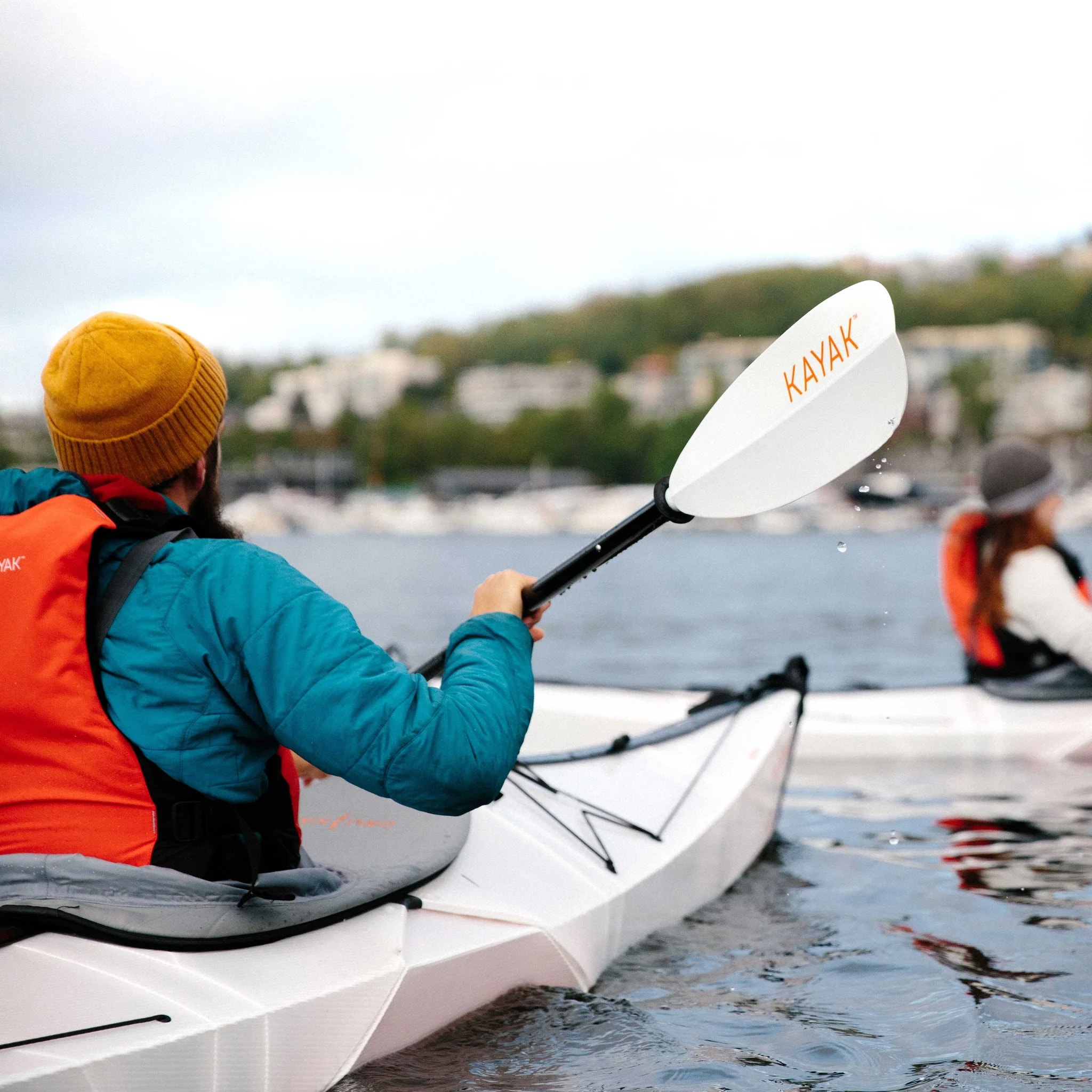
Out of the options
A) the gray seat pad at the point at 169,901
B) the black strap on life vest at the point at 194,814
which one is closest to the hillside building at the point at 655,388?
the gray seat pad at the point at 169,901

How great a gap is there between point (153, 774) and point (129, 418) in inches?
20.6

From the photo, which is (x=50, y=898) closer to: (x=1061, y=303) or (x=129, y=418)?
(x=129, y=418)

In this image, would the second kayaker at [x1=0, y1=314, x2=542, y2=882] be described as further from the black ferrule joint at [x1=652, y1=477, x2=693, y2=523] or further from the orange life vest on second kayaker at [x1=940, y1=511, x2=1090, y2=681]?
the orange life vest on second kayaker at [x1=940, y1=511, x2=1090, y2=681]

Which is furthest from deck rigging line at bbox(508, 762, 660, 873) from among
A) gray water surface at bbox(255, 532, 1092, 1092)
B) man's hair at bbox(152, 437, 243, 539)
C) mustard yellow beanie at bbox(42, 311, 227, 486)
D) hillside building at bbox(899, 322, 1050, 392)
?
hillside building at bbox(899, 322, 1050, 392)

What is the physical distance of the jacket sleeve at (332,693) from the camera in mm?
1815

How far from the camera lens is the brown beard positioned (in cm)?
209

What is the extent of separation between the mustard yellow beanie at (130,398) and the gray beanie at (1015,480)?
479cm

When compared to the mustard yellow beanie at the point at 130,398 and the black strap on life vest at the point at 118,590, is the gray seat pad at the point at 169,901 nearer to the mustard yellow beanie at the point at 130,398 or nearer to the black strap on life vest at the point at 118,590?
the black strap on life vest at the point at 118,590

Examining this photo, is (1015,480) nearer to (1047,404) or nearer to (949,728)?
(949,728)

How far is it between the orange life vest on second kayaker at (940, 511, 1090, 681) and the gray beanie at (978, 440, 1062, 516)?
0.59 feet

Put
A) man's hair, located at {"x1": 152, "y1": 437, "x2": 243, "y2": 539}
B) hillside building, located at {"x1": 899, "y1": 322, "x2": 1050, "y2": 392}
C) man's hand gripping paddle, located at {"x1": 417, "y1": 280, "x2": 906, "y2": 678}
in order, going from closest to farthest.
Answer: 1. man's hair, located at {"x1": 152, "y1": 437, "x2": 243, "y2": 539}
2. man's hand gripping paddle, located at {"x1": 417, "y1": 280, "x2": 906, "y2": 678}
3. hillside building, located at {"x1": 899, "y1": 322, "x2": 1050, "y2": 392}

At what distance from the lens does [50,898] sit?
1.89 m

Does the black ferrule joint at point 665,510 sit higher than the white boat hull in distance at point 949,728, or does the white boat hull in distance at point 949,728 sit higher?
the black ferrule joint at point 665,510

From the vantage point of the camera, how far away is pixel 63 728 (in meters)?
1.85
